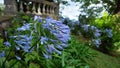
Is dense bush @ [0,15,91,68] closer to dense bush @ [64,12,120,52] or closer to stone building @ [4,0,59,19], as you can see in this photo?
stone building @ [4,0,59,19]

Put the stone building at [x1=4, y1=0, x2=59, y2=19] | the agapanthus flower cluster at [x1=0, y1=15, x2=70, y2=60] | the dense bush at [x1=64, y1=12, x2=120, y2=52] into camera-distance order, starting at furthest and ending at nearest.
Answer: the dense bush at [x1=64, y1=12, x2=120, y2=52], the stone building at [x1=4, y1=0, x2=59, y2=19], the agapanthus flower cluster at [x1=0, y1=15, x2=70, y2=60]

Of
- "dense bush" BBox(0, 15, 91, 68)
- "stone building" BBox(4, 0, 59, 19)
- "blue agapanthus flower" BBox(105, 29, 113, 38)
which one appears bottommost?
"blue agapanthus flower" BBox(105, 29, 113, 38)

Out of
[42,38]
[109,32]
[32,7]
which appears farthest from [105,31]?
[42,38]

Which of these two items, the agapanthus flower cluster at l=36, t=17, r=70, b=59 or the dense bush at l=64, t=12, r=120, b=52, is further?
the dense bush at l=64, t=12, r=120, b=52

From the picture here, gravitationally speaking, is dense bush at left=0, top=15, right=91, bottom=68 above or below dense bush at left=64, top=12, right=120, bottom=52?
above

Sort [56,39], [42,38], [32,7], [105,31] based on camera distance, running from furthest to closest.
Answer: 1. [105,31]
2. [32,7]
3. [56,39]
4. [42,38]

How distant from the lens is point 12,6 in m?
8.72

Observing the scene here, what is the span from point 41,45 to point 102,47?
23.3 feet

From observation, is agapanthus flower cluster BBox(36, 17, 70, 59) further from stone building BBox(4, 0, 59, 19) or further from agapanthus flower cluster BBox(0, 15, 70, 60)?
stone building BBox(4, 0, 59, 19)

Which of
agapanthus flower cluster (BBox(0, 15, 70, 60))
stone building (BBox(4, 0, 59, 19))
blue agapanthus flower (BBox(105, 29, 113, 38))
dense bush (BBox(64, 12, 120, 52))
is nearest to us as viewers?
agapanthus flower cluster (BBox(0, 15, 70, 60))

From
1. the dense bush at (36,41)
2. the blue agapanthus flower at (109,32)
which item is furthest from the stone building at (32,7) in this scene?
the dense bush at (36,41)

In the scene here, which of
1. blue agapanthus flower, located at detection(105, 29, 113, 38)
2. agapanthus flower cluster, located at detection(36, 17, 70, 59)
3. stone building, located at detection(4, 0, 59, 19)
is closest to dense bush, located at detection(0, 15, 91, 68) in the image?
agapanthus flower cluster, located at detection(36, 17, 70, 59)

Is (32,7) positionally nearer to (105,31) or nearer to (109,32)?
(105,31)

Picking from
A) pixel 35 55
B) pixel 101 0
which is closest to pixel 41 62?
pixel 35 55
